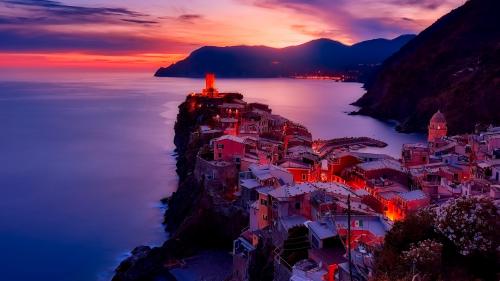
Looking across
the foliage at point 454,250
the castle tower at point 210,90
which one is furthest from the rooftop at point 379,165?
the castle tower at point 210,90

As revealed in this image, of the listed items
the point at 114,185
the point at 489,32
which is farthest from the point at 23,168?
the point at 489,32

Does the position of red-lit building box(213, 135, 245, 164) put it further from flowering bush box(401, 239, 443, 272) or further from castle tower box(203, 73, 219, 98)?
castle tower box(203, 73, 219, 98)

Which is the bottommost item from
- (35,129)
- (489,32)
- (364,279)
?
(35,129)

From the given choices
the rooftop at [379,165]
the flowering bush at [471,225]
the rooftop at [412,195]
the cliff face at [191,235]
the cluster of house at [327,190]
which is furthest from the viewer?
the rooftop at [379,165]

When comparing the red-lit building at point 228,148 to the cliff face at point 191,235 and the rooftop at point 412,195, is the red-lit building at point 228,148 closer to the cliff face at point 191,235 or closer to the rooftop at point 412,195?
the cliff face at point 191,235

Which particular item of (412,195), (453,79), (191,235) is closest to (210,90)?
(453,79)

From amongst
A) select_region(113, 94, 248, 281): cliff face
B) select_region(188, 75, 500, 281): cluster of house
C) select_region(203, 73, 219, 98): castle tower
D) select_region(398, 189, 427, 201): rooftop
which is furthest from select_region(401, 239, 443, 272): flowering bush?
select_region(203, 73, 219, 98): castle tower

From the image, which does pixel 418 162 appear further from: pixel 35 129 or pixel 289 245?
pixel 35 129
